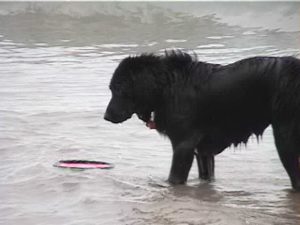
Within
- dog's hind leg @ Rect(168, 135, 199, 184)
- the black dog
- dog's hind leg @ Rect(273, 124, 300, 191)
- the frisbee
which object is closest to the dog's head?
the black dog

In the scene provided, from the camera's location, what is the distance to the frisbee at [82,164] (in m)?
6.51

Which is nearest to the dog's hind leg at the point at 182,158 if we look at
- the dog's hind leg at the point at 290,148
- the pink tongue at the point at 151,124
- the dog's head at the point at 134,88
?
the pink tongue at the point at 151,124

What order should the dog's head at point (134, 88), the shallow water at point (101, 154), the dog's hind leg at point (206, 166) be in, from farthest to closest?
1. the dog's hind leg at point (206, 166)
2. the dog's head at point (134, 88)
3. the shallow water at point (101, 154)

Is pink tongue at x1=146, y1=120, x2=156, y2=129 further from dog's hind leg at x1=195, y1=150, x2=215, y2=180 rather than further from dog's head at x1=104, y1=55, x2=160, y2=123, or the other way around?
dog's hind leg at x1=195, y1=150, x2=215, y2=180

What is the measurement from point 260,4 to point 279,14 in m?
0.91

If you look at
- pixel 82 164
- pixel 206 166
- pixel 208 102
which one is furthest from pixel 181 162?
pixel 82 164

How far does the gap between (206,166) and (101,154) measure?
128 centimetres

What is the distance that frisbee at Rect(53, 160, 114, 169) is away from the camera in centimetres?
651

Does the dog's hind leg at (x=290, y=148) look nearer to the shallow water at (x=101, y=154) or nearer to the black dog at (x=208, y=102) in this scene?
the black dog at (x=208, y=102)

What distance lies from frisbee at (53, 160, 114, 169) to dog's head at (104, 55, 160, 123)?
0.56 meters

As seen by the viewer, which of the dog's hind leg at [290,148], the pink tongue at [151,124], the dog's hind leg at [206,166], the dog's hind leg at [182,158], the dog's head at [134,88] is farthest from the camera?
the dog's hind leg at [206,166]

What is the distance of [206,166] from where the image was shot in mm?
6316

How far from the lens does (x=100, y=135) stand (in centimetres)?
801

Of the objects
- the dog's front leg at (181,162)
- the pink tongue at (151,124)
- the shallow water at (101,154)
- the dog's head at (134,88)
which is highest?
the dog's head at (134,88)
